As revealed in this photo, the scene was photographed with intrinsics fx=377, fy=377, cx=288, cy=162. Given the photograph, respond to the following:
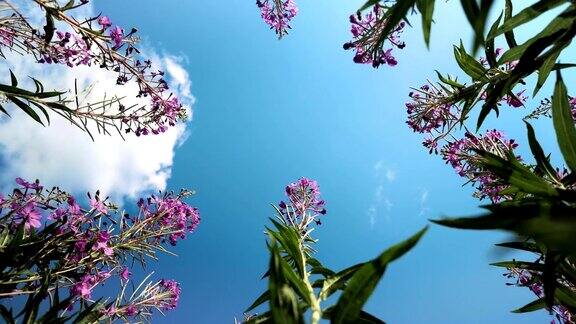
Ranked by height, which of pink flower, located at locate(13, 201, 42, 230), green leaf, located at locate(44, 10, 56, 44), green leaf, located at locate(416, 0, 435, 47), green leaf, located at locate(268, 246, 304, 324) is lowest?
green leaf, located at locate(268, 246, 304, 324)

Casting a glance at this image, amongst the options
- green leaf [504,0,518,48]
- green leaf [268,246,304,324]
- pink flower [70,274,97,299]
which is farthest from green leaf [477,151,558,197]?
pink flower [70,274,97,299]

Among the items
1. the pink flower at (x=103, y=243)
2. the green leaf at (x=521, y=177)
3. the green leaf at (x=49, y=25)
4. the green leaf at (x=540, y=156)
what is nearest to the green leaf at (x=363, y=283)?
the green leaf at (x=521, y=177)

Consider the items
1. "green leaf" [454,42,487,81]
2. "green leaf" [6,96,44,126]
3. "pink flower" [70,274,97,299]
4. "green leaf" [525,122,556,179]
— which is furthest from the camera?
"pink flower" [70,274,97,299]

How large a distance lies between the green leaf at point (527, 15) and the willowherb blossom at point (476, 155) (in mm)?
1148

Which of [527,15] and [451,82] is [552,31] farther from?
[451,82]

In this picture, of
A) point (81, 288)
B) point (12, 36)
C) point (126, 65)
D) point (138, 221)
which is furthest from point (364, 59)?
point (81, 288)

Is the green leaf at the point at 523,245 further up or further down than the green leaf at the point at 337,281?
further up

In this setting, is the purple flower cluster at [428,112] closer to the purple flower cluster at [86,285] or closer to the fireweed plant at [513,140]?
the fireweed plant at [513,140]

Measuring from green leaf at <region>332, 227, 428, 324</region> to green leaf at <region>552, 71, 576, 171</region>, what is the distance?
3.46ft

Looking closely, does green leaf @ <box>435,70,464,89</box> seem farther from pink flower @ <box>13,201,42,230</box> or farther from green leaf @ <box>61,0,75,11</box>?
pink flower @ <box>13,201,42,230</box>

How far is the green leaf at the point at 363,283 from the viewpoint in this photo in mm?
818

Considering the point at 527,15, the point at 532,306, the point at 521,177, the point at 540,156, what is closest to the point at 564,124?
the point at 521,177

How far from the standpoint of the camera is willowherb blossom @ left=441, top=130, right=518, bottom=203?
3145 mm

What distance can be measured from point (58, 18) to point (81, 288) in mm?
1928
